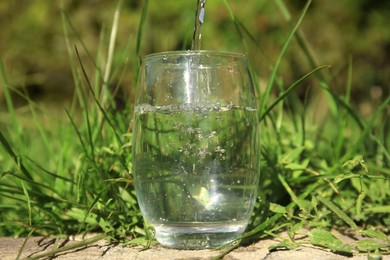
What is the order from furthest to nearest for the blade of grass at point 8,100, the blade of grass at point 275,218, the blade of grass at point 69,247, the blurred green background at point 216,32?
the blurred green background at point 216,32 < the blade of grass at point 8,100 < the blade of grass at point 275,218 < the blade of grass at point 69,247

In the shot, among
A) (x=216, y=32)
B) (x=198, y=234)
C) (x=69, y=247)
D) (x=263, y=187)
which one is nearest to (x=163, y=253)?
(x=198, y=234)

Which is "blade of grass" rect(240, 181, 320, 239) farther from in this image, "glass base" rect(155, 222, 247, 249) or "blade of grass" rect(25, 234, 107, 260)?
"blade of grass" rect(25, 234, 107, 260)

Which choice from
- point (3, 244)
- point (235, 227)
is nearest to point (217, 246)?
point (235, 227)

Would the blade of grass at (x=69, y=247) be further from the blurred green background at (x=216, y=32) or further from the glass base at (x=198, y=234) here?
the blurred green background at (x=216, y=32)

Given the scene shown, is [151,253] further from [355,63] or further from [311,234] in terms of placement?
[355,63]

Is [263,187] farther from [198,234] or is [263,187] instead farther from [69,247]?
[69,247]

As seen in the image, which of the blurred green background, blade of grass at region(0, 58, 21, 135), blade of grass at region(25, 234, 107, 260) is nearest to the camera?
blade of grass at region(25, 234, 107, 260)

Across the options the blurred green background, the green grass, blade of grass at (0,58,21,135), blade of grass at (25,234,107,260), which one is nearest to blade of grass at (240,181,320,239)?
the green grass

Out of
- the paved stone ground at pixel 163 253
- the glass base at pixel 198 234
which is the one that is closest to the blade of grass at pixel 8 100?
the paved stone ground at pixel 163 253
